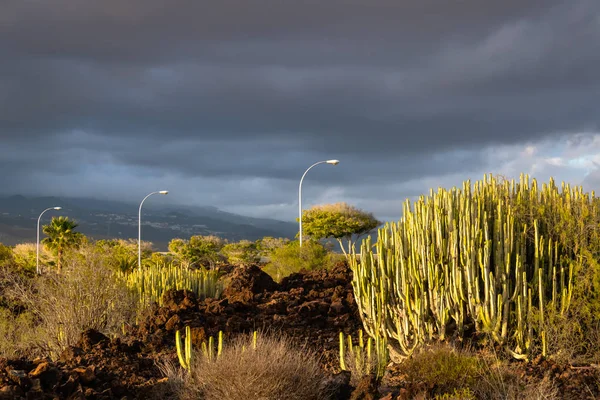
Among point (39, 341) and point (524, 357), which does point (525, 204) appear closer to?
point (524, 357)

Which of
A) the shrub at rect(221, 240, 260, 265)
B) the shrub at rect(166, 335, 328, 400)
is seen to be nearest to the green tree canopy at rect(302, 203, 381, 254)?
the shrub at rect(221, 240, 260, 265)

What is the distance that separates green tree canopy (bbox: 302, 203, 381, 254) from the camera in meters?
53.6

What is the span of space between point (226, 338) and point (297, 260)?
49.3 ft

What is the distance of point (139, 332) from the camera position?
13148mm

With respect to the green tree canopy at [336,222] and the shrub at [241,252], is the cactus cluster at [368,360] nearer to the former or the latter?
the shrub at [241,252]

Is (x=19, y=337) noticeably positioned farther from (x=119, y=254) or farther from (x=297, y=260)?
(x=119, y=254)

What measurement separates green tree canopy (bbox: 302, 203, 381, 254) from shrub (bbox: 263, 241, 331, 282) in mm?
24371

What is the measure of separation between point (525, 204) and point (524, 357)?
285 centimetres

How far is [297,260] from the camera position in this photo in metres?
27.2

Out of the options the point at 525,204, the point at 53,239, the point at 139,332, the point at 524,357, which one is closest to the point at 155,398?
the point at 139,332

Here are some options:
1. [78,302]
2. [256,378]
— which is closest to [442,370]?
[256,378]

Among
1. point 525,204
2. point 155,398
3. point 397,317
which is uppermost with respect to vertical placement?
point 525,204

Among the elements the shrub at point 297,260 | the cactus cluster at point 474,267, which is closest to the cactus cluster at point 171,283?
the shrub at point 297,260

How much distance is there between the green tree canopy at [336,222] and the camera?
53625 mm
